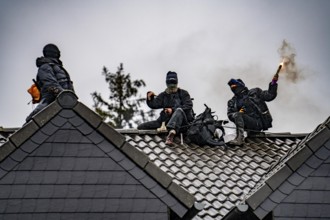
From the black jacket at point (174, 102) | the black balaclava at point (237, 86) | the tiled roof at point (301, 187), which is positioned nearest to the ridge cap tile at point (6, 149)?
the tiled roof at point (301, 187)

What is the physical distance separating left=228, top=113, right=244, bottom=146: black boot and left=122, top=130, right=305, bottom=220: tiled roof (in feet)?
0.54

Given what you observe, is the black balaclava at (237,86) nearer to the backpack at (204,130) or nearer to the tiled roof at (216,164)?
the tiled roof at (216,164)

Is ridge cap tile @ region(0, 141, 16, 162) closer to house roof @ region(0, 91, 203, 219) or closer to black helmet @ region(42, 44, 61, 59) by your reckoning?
house roof @ region(0, 91, 203, 219)

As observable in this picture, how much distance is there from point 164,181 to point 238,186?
3471 mm

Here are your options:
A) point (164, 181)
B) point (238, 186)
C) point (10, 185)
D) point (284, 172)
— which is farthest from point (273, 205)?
point (10, 185)

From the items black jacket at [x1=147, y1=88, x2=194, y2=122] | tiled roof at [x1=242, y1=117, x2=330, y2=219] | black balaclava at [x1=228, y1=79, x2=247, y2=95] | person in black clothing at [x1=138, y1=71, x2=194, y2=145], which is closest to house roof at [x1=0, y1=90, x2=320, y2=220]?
tiled roof at [x1=242, y1=117, x2=330, y2=219]

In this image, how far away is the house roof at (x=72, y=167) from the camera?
41.3ft

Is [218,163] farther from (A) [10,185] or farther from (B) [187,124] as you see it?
(A) [10,185]

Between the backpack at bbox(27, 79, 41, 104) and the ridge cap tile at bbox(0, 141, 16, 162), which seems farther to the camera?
the backpack at bbox(27, 79, 41, 104)

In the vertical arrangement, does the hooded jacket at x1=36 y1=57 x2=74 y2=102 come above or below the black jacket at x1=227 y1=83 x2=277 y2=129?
below

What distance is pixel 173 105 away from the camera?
1891cm

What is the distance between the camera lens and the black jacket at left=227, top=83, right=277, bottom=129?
19469mm

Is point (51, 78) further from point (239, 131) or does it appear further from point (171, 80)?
point (239, 131)

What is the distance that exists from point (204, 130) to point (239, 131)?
2.98 ft
